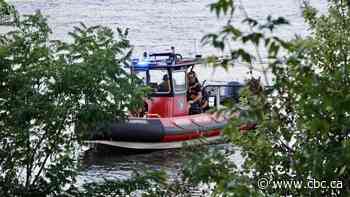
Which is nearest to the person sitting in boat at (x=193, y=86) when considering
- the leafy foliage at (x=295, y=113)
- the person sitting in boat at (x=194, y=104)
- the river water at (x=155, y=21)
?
the person sitting in boat at (x=194, y=104)

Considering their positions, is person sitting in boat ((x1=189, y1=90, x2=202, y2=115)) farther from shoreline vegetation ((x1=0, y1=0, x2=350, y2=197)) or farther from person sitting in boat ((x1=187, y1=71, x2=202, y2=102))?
shoreline vegetation ((x1=0, y1=0, x2=350, y2=197))

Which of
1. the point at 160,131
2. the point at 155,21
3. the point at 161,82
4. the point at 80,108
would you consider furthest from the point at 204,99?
the point at 155,21

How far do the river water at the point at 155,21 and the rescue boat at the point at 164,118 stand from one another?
0.38m

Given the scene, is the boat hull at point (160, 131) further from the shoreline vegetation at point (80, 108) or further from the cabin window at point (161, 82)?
the shoreline vegetation at point (80, 108)

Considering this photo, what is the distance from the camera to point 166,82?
17031 millimetres

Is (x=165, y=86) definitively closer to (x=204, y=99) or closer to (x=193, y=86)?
(x=193, y=86)

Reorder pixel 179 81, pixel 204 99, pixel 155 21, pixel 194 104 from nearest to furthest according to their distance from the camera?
pixel 179 81 < pixel 194 104 < pixel 204 99 < pixel 155 21

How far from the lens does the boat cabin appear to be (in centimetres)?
1681

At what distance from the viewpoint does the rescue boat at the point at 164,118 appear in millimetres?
16484

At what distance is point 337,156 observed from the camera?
3641 millimetres

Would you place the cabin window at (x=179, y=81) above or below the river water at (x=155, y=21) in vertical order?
below

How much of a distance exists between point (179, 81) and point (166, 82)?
294mm

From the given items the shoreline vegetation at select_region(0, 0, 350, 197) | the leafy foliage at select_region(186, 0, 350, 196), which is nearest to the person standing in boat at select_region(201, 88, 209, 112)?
the shoreline vegetation at select_region(0, 0, 350, 197)

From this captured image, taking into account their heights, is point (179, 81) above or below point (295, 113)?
above
